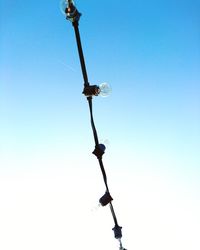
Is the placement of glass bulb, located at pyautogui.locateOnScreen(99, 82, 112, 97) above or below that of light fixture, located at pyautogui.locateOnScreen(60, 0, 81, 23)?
below

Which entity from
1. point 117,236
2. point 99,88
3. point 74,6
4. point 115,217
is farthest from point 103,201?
point 74,6

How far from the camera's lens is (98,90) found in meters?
5.50

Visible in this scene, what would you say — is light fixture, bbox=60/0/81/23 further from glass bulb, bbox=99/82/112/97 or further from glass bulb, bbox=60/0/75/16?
glass bulb, bbox=99/82/112/97

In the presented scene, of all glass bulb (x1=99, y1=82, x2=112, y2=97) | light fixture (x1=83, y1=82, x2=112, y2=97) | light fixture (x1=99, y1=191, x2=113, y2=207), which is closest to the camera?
light fixture (x1=83, y1=82, x2=112, y2=97)

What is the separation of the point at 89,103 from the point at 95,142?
1.97ft

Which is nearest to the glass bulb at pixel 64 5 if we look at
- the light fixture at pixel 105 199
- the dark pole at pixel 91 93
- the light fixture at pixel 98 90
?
the dark pole at pixel 91 93

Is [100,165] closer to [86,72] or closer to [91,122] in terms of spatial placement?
[91,122]

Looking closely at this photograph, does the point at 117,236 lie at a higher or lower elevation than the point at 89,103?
lower

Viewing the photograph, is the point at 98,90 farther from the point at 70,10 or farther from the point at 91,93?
the point at 70,10

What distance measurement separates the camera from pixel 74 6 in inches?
201

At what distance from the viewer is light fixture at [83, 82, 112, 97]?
539 centimetres

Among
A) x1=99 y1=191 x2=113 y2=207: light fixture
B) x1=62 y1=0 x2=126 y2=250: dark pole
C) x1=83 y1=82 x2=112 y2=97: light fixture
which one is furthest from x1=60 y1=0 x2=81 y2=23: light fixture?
x1=99 y1=191 x2=113 y2=207: light fixture

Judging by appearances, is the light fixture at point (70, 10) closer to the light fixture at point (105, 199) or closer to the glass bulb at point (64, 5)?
the glass bulb at point (64, 5)

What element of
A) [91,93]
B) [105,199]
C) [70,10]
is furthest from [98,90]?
[105,199]
